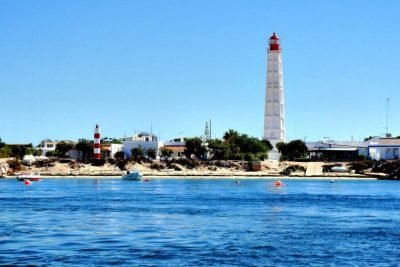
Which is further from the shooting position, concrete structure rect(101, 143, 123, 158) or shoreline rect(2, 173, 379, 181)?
concrete structure rect(101, 143, 123, 158)

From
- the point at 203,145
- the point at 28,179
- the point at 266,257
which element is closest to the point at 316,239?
the point at 266,257

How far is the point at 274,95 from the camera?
183250 millimetres

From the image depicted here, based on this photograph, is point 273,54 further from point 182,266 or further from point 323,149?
point 182,266

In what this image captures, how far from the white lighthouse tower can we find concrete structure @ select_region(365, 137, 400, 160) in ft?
65.1

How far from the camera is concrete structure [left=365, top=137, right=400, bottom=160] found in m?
186

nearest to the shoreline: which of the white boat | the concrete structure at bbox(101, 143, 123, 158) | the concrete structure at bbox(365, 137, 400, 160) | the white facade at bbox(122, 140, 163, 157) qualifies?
the white boat

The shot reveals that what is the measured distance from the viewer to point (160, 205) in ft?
247

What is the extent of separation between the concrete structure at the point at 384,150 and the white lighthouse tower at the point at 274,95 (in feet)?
65.1

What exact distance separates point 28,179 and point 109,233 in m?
99.2

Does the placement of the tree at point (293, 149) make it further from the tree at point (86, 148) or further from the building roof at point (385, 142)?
the tree at point (86, 148)

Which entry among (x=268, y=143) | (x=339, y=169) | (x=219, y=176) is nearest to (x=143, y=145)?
(x=268, y=143)

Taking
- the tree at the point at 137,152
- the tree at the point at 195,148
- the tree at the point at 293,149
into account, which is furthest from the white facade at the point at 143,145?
the tree at the point at 293,149

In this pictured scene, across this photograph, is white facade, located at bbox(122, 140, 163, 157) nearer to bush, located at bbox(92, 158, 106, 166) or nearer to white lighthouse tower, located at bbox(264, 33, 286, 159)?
bush, located at bbox(92, 158, 106, 166)

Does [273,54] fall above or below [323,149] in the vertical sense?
above
